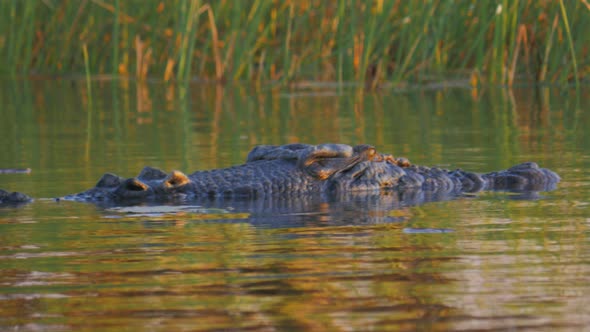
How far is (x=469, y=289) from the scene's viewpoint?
409 centimetres

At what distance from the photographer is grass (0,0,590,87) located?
16.8 meters

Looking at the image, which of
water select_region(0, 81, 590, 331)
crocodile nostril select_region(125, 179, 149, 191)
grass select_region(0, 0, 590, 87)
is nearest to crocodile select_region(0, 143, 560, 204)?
crocodile nostril select_region(125, 179, 149, 191)

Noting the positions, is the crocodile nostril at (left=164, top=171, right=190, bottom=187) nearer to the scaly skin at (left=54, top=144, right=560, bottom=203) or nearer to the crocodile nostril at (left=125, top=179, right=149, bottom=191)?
the scaly skin at (left=54, top=144, right=560, bottom=203)

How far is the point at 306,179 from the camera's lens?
24.0ft

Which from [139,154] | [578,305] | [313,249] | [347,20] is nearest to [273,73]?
[347,20]

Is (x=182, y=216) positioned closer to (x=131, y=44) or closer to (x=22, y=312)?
(x=22, y=312)

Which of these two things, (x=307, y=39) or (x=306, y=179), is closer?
(x=306, y=179)

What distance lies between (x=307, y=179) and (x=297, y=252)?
2.33 m

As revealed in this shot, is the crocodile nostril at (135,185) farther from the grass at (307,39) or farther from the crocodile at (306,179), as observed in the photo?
the grass at (307,39)

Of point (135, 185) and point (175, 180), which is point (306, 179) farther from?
point (135, 185)

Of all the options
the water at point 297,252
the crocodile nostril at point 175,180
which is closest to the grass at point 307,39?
the water at point 297,252

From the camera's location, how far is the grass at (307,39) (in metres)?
16.8

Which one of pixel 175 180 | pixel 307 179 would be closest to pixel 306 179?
pixel 307 179

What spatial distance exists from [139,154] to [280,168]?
307 centimetres
